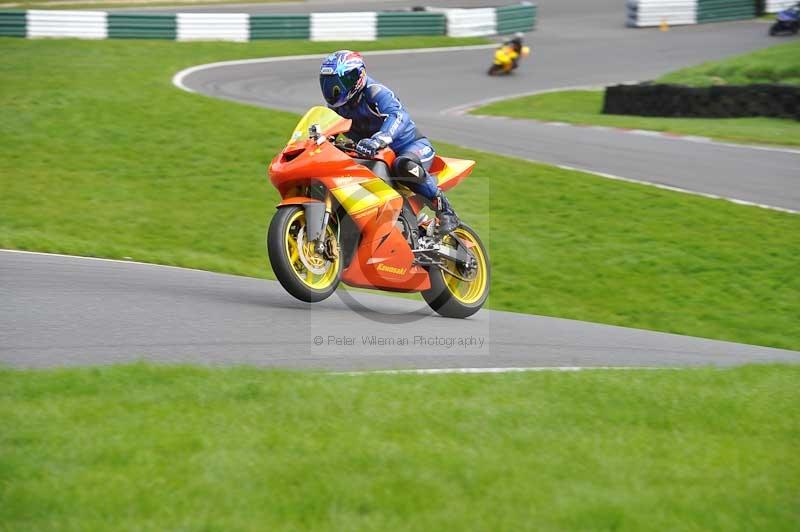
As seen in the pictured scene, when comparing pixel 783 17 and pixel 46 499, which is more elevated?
pixel 783 17

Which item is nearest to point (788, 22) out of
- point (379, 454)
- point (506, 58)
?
point (506, 58)

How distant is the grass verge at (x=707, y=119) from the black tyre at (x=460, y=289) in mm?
10394

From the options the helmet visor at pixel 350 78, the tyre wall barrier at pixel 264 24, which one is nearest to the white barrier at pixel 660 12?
the tyre wall barrier at pixel 264 24

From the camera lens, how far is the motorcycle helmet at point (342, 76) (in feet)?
24.1

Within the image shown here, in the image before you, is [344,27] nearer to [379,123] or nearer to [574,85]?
[574,85]

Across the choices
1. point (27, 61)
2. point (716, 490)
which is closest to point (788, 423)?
point (716, 490)

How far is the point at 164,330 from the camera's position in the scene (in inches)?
254

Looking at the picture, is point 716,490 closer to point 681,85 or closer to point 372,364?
point 372,364

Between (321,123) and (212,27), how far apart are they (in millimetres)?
22001

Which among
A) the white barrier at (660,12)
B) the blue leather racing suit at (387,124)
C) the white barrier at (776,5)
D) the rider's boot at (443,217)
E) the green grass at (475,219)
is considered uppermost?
the white barrier at (776,5)

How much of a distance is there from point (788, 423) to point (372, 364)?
229 centimetres

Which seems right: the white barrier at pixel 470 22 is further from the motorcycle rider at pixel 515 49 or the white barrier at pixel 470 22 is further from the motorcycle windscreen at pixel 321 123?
the motorcycle windscreen at pixel 321 123

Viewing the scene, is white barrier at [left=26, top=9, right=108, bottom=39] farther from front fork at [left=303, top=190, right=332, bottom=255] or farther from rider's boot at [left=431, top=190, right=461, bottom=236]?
front fork at [left=303, top=190, right=332, bottom=255]

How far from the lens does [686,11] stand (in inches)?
1383
